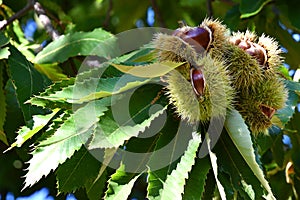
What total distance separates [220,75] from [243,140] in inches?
5.3

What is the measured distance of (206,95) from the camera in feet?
3.35

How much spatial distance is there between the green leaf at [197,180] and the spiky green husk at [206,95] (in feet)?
0.29

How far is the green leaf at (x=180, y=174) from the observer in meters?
0.95

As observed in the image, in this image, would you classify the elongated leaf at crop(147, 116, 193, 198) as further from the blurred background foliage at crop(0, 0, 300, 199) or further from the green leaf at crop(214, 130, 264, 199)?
the blurred background foliage at crop(0, 0, 300, 199)

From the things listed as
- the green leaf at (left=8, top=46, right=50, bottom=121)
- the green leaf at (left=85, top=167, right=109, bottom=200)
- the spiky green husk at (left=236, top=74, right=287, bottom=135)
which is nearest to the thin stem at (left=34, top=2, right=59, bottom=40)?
the green leaf at (left=8, top=46, right=50, bottom=121)

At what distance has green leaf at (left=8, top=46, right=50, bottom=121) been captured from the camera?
51.7 inches

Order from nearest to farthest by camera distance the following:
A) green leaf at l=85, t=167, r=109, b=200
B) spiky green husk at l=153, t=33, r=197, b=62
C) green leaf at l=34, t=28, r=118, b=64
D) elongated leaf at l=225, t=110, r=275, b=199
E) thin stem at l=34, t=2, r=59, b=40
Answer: elongated leaf at l=225, t=110, r=275, b=199, spiky green husk at l=153, t=33, r=197, b=62, green leaf at l=85, t=167, r=109, b=200, green leaf at l=34, t=28, r=118, b=64, thin stem at l=34, t=2, r=59, b=40

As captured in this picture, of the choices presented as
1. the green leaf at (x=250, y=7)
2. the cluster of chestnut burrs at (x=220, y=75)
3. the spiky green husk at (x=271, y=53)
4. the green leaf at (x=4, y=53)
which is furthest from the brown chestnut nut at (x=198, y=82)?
the green leaf at (x=250, y=7)

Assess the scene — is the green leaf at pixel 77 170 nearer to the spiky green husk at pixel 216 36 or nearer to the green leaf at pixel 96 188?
the green leaf at pixel 96 188

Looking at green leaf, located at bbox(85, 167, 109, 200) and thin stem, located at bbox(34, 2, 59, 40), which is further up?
thin stem, located at bbox(34, 2, 59, 40)

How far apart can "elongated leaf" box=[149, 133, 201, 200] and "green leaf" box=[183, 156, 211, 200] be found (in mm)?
32

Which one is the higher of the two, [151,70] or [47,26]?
[151,70]

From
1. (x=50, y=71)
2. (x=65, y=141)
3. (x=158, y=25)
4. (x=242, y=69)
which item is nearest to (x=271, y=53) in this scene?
(x=242, y=69)

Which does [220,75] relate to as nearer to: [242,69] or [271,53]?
[242,69]
